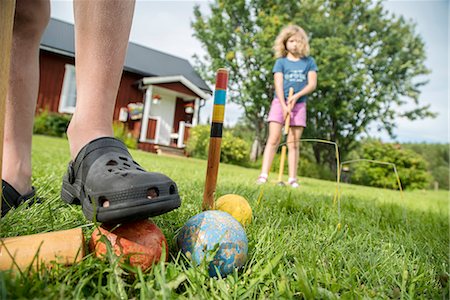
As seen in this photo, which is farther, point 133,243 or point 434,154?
point 434,154

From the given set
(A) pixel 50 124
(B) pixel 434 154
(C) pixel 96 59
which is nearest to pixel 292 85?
(C) pixel 96 59

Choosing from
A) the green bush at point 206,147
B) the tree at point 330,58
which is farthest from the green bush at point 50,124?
the tree at point 330,58

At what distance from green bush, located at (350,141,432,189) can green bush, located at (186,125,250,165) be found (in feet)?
17.4

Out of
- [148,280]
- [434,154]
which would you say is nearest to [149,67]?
[148,280]

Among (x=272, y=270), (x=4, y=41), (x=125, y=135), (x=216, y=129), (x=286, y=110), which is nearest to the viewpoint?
(x=4, y=41)

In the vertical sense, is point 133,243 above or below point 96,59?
below

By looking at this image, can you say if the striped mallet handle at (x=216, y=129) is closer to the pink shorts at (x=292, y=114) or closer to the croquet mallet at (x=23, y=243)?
the croquet mallet at (x=23, y=243)

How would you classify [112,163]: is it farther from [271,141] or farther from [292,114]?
[292,114]

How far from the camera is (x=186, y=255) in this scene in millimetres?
897

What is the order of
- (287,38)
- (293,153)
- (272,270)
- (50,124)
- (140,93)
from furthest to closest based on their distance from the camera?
1. (140,93)
2. (50,124)
3. (287,38)
4. (293,153)
5. (272,270)

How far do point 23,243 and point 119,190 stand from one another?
24 cm

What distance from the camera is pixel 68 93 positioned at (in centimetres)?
1277

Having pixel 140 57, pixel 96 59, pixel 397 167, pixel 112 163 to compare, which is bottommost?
pixel 112 163

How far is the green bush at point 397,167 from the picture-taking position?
516 inches
